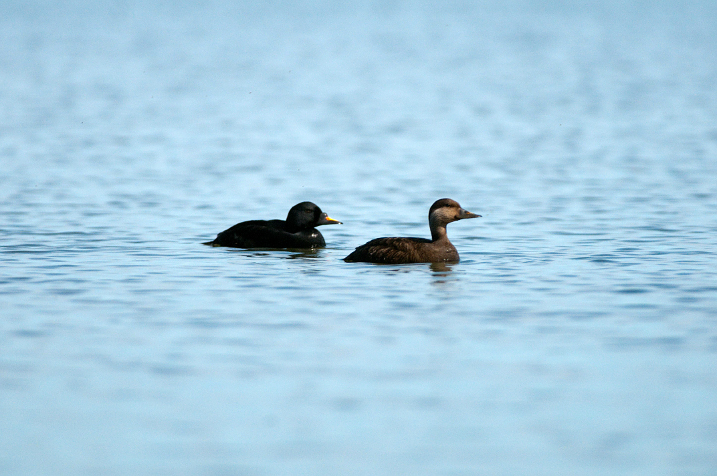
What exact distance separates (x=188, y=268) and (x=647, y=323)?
559cm

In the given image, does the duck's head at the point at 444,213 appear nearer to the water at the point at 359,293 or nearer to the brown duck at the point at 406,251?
the brown duck at the point at 406,251

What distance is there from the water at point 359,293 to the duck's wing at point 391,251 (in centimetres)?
26

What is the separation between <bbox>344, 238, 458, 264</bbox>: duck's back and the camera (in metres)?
13.5

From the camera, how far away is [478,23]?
104438 millimetres

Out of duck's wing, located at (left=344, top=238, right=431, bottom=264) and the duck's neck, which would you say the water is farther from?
the duck's neck

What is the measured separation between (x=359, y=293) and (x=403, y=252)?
2070mm

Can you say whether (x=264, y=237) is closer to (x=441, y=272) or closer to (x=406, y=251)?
(x=406, y=251)

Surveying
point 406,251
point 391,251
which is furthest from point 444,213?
point 391,251

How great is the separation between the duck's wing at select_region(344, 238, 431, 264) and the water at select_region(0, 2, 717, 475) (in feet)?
0.84

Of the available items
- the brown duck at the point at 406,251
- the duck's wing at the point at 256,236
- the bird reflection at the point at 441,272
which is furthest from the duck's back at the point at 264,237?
the bird reflection at the point at 441,272

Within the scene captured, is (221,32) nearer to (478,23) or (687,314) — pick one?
(478,23)

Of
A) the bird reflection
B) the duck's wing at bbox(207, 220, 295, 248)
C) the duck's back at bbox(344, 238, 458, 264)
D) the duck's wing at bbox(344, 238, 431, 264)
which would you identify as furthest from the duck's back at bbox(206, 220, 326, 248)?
the bird reflection

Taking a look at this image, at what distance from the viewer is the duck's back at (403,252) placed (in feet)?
44.4

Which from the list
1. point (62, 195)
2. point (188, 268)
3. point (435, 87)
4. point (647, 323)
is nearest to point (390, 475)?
point (647, 323)
